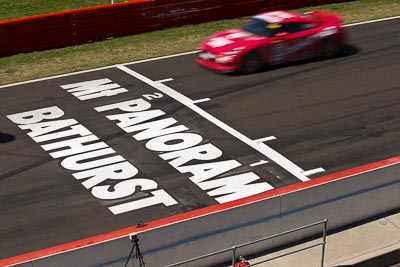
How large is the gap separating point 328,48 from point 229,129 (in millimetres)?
5635

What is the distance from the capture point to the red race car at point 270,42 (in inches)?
817

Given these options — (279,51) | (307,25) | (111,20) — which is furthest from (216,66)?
(111,20)

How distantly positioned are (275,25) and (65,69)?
617 cm

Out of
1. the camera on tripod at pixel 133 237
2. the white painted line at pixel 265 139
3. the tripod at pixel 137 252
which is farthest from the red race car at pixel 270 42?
Result: the camera on tripod at pixel 133 237

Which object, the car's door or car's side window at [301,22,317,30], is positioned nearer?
the car's door

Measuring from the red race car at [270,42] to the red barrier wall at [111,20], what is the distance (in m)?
3.88

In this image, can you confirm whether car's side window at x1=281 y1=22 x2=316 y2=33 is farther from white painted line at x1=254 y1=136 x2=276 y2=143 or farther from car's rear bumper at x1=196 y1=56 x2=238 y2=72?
white painted line at x1=254 y1=136 x2=276 y2=143

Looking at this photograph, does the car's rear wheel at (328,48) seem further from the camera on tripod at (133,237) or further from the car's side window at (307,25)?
the camera on tripod at (133,237)

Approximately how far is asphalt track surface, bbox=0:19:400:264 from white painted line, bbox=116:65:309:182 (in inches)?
1.3

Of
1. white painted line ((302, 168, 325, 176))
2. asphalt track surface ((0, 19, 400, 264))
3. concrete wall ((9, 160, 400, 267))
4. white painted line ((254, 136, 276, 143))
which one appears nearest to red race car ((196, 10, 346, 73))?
asphalt track surface ((0, 19, 400, 264))

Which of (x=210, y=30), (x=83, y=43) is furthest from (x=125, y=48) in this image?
(x=210, y=30)

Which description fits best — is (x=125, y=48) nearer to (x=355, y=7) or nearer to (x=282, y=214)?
(x=355, y=7)

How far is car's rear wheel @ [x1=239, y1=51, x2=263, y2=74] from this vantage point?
68.3ft

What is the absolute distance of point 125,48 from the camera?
23.9 metres
